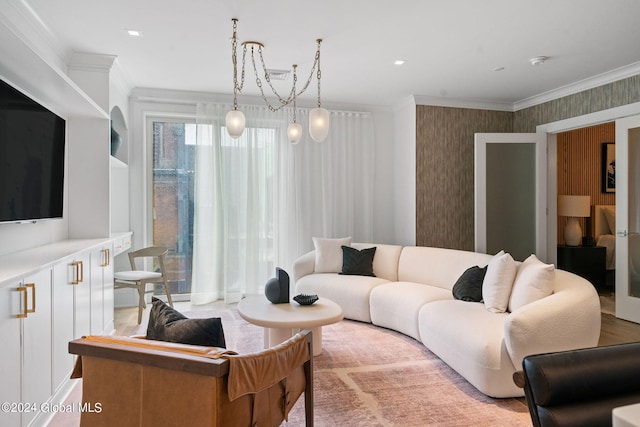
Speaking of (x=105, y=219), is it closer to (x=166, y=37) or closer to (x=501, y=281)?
(x=166, y=37)

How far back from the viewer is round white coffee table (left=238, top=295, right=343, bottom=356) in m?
2.97

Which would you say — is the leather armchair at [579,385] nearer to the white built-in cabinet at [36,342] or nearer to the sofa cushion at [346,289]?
the white built-in cabinet at [36,342]

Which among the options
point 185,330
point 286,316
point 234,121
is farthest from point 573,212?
point 185,330

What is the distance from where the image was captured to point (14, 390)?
1.93 metres

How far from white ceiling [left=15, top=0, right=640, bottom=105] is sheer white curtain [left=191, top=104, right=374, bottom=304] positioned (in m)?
0.82

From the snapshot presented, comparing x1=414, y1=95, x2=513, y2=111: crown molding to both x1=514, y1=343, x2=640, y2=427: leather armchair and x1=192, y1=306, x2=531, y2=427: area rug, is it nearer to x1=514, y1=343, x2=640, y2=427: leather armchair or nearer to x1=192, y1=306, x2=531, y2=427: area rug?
x1=192, y1=306, x2=531, y2=427: area rug

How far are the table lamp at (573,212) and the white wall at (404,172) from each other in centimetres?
231

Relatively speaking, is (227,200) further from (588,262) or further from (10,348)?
(588,262)

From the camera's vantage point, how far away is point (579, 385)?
4.51ft

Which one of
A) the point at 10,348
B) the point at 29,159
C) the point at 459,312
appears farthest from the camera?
the point at 459,312

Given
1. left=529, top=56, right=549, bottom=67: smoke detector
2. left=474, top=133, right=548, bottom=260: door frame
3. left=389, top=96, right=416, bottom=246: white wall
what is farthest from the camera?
left=389, top=96, right=416, bottom=246: white wall

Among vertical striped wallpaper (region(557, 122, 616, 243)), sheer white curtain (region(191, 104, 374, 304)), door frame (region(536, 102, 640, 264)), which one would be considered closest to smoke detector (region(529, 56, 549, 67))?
door frame (region(536, 102, 640, 264))

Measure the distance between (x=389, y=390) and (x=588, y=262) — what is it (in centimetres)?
444

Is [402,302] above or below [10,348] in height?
below
